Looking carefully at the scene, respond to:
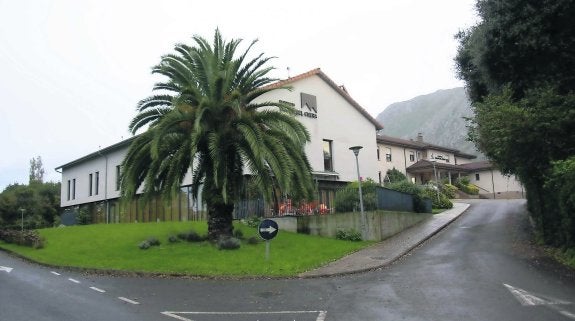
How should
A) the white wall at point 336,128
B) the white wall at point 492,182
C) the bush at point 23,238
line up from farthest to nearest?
the white wall at point 492,182, the white wall at point 336,128, the bush at point 23,238

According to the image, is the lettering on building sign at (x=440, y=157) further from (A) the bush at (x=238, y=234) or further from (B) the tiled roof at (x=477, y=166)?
(A) the bush at (x=238, y=234)

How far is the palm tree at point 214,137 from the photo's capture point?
60.3ft

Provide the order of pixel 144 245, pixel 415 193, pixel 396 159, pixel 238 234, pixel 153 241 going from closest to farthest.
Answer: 1. pixel 144 245
2. pixel 153 241
3. pixel 238 234
4. pixel 415 193
5. pixel 396 159

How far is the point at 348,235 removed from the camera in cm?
2278

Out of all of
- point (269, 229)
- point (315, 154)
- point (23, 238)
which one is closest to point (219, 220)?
point (269, 229)

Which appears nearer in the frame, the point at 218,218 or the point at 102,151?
the point at 218,218

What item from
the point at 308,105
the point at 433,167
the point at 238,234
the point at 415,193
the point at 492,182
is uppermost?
the point at 308,105

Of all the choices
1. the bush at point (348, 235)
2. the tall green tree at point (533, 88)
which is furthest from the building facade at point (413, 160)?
the tall green tree at point (533, 88)

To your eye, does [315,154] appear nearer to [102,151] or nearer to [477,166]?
[102,151]

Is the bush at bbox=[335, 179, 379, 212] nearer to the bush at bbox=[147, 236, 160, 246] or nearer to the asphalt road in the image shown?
the asphalt road

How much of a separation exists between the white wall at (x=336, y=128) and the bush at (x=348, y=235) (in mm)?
11170

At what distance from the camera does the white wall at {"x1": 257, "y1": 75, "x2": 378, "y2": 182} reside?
114ft

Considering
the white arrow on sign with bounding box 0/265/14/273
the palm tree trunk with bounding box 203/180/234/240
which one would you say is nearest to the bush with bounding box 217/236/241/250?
the palm tree trunk with bounding box 203/180/234/240

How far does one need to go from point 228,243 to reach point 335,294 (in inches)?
300
